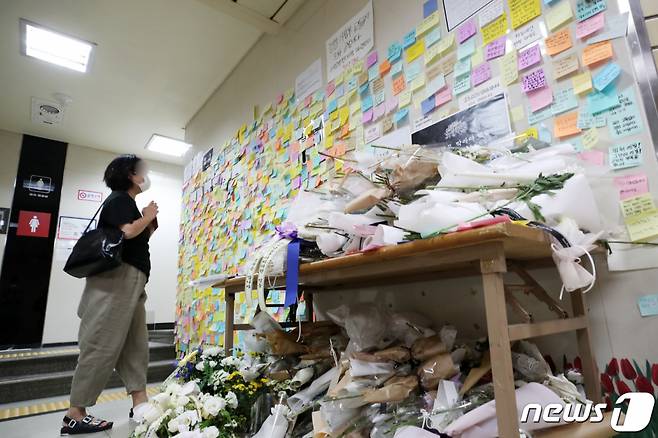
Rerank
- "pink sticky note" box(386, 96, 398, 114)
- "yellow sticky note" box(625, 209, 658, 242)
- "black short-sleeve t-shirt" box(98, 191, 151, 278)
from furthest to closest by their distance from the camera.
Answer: "black short-sleeve t-shirt" box(98, 191, 151, 278) < "pink sticky note" box(386, 96, 398, 114) < "yellow sticky note" box(625, 209, 658, 242)

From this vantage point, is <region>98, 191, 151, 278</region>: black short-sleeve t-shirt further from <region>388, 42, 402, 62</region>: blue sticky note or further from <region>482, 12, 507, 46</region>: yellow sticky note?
<region>482, 12, 507, 46</region>: yellow sticky note

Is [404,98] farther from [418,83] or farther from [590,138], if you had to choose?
[590,138]

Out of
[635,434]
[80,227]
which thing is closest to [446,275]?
[635,434]

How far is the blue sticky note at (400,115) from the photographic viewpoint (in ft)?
5.06

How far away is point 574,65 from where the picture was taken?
105 centimetres

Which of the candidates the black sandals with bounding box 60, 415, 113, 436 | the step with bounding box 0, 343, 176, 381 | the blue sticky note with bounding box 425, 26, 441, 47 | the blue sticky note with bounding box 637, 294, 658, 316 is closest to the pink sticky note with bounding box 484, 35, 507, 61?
the blue sticky note with bounding box 425, 26, 441, 47

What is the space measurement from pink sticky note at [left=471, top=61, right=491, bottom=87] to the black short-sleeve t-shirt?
1631mm

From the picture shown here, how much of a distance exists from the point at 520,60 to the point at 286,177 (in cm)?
136

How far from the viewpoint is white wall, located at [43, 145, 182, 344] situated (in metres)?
4.25

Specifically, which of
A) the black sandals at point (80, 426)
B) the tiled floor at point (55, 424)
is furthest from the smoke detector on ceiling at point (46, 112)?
the black sandals at point (80, 426)

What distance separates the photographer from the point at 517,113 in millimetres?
1174

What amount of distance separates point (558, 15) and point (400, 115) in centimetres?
62

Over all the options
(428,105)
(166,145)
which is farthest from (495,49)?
(166,145)

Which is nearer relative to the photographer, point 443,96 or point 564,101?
point 564,101
